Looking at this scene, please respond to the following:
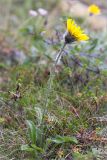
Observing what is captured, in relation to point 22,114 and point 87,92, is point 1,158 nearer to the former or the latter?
point 22,114

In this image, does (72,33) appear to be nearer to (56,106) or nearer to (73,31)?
(73,31)

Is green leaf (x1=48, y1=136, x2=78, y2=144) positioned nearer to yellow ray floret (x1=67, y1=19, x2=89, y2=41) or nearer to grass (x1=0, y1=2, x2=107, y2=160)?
grass (x1=0, y1=2, x2=107, y2=160)

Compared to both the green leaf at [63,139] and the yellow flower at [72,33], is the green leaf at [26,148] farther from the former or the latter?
the yellow flower at [72,33]

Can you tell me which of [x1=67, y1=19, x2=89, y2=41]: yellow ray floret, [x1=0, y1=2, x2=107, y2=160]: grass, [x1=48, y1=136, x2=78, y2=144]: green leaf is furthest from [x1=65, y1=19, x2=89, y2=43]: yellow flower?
[x1=48, y1=136, x2=78, y2=144]: green leaf

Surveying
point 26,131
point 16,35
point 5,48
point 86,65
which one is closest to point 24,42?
point 16,35

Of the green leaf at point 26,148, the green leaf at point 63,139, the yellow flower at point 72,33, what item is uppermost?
the yellow flower at point 72,33

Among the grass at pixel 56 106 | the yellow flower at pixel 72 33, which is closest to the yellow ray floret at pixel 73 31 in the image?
the yellow flower at pixel 72 33

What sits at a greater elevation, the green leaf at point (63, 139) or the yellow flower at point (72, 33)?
the yellow flower at point (72, 33)

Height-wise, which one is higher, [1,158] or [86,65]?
[86,65]
